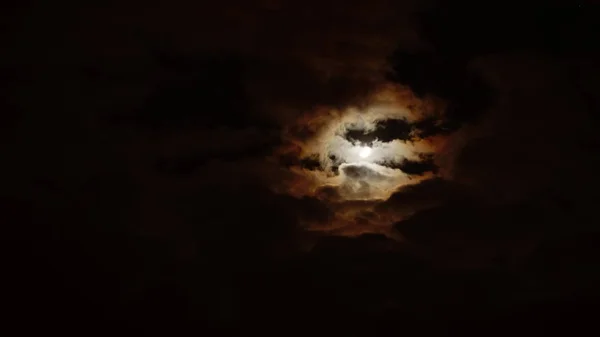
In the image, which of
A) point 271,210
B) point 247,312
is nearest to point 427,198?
point 271,210

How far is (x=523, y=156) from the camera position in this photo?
4.69 metres

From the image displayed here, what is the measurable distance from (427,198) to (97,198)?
280 centimetres

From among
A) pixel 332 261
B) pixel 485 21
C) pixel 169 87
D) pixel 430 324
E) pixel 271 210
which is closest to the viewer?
pixel 430 324

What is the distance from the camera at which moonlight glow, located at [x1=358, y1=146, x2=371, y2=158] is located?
16.2 feet

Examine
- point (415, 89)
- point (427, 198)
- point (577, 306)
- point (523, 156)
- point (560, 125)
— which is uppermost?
point (415, 89)

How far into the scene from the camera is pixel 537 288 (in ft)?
12.6

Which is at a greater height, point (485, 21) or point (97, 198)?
point (485, 21)

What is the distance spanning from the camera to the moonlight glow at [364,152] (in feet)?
16.2

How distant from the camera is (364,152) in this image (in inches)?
195

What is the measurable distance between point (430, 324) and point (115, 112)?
3464 millimetres

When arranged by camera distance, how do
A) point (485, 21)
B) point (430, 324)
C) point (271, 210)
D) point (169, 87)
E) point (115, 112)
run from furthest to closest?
1. point (485, 21)
2. point (169, 87)
3. point (115, 112)
4. point (271, 210)
5. point (430, 324)

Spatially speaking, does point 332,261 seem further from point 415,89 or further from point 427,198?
point 415,89

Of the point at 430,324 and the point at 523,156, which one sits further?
the point at 523,156

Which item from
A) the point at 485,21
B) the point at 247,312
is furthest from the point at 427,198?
the point at 485,21
